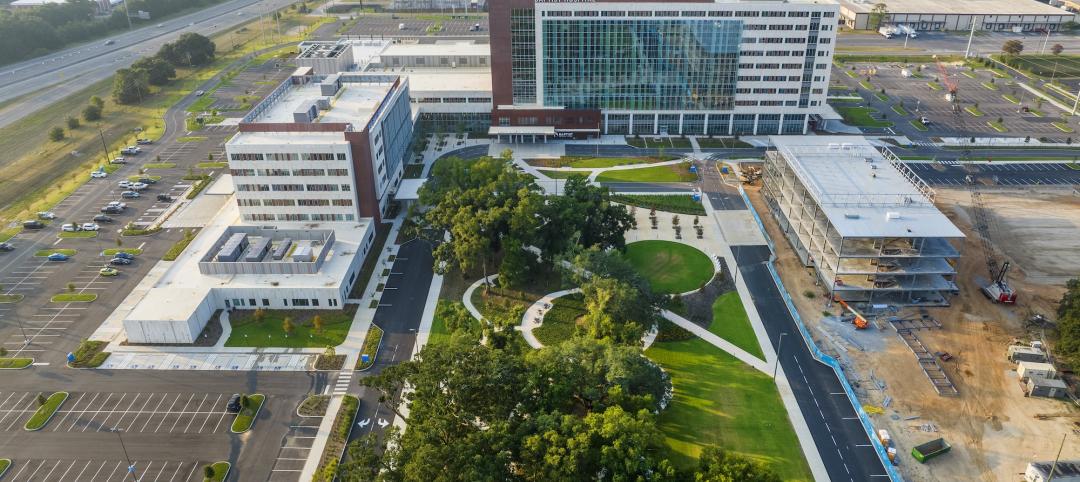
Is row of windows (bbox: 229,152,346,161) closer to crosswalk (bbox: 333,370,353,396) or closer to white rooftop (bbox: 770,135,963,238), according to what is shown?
crosswalk (bbox: 333,370,353,396)

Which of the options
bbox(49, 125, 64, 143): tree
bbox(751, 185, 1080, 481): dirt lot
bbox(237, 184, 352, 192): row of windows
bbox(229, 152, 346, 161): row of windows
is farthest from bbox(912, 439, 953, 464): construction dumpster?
bbox(49, 125, 64, 143): tree

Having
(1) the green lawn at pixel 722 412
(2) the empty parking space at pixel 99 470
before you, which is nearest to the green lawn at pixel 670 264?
(1) the green lawn at pixel 722 412

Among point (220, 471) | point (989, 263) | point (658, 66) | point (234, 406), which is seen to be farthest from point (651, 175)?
point (220, 471)

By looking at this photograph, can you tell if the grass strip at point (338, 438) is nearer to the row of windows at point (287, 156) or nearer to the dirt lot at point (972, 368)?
the row of windows at point (287, 156)

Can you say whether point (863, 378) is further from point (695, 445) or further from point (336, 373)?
point (336, 373)

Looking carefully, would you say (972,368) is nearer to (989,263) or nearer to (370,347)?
(989,263)

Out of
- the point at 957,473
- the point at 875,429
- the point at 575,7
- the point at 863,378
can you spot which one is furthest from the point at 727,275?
the point at 575,7
